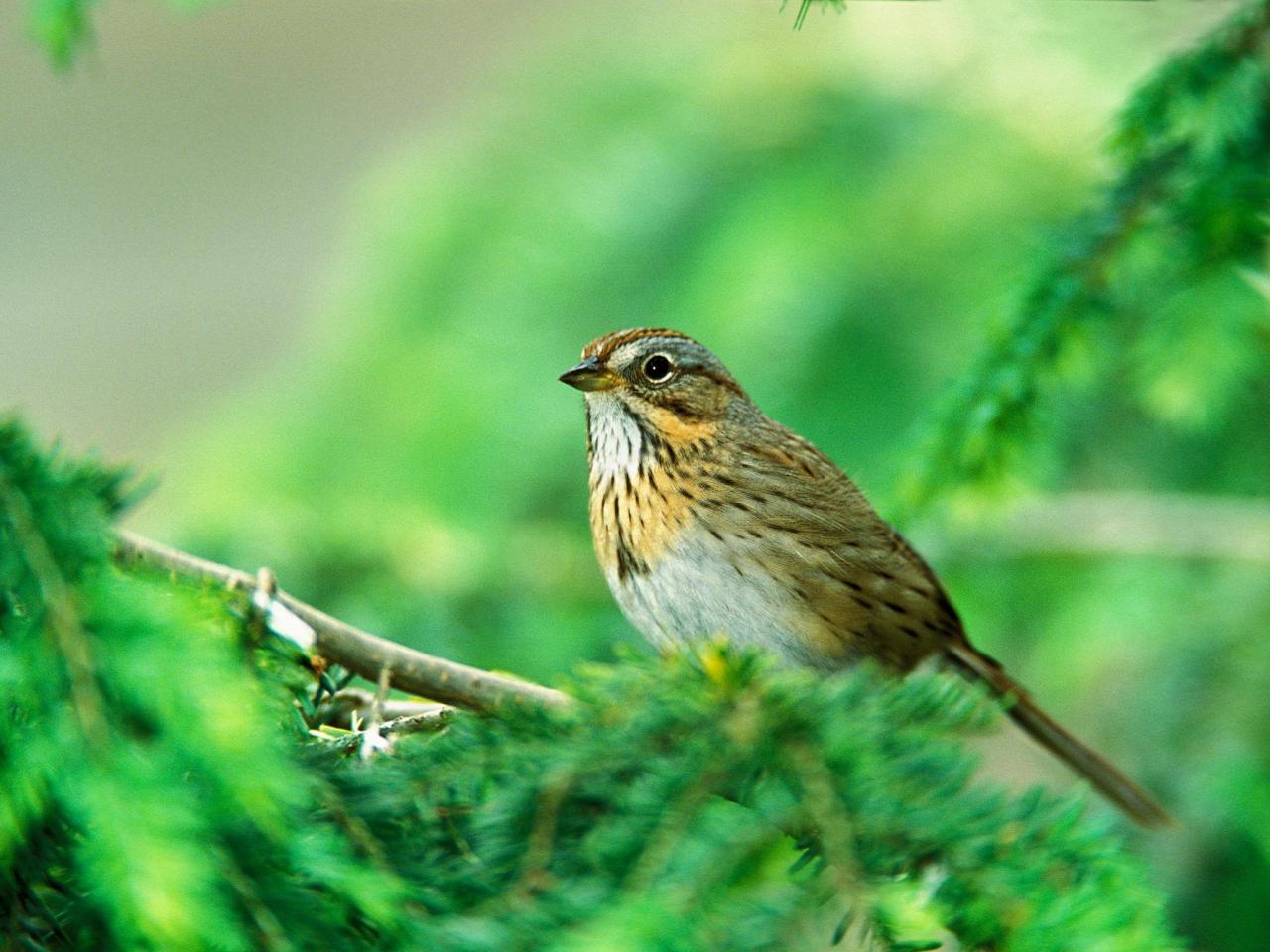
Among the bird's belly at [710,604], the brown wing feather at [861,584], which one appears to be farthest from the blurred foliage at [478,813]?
the brown wing feather at [861,584]

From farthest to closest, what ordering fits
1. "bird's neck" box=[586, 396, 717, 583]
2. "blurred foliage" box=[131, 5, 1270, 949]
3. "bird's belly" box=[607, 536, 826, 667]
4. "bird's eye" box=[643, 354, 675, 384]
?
"blurred foliage" box=[131, 5, 1270, 949] → "bird's eye" box=[643, 354, 675, 384] → "bird's neck" box=[586, 396, 717, 583] → "bird's belly" box=[607, 536, 826, 667]

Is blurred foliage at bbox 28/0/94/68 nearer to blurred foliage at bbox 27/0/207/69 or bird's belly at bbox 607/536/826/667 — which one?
blurred foliage at bbox 27/0/207/69

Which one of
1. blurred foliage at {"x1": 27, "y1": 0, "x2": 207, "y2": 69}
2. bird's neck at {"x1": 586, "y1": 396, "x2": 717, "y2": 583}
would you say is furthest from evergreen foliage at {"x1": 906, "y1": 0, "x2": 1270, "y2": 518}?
blurred foliage at {"x1": 27, "y1": 0, "x2": 207, "y2": 69}

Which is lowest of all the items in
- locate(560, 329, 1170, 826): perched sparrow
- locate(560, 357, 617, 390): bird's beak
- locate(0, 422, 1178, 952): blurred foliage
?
locate(0, 422, 1178, 952): blurred foliage

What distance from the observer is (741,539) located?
2.67 m

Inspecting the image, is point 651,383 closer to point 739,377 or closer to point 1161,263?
point 739,377

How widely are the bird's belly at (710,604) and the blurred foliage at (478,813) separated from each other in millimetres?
1106

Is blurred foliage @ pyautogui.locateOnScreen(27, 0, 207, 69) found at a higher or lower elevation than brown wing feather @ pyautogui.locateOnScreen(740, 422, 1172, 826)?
higher

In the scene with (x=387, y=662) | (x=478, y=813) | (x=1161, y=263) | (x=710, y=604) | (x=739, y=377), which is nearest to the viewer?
(x=478, y=813)

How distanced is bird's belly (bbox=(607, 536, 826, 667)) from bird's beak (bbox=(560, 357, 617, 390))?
0.42 meters

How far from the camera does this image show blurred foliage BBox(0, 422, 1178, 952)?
1122 millimetres

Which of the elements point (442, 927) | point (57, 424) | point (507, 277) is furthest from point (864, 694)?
point (57, 424)

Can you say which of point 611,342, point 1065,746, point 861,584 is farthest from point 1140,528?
point 611,342

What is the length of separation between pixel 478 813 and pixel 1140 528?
2.16m
